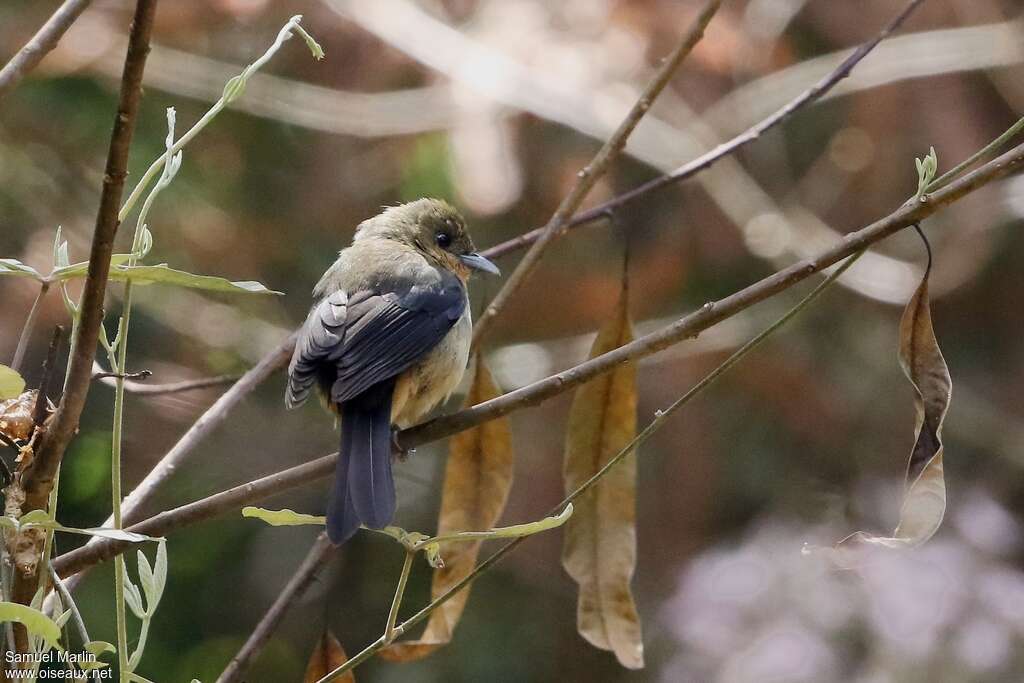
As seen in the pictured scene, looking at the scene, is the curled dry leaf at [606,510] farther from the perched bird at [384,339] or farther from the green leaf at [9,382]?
the green leaf at [9,382]

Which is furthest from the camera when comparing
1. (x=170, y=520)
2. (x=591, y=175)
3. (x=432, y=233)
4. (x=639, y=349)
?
(x=432, y=233)

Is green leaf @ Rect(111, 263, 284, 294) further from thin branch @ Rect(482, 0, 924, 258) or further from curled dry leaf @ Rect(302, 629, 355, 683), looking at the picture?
thin branch @ Rect(482, 0, 924, 258)

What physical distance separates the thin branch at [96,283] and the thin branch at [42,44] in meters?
0.39

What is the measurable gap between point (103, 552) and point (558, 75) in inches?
182

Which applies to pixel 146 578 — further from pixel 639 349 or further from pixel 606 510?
pixel 606 510

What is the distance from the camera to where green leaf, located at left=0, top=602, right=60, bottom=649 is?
1.44m

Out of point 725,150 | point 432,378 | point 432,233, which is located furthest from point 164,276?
point 432,233

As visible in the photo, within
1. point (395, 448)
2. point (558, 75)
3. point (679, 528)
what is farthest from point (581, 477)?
point (679, 528)

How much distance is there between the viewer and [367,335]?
3.36m

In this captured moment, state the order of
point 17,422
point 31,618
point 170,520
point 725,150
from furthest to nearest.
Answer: point 725,150, point 170,520, point 17,422, point 31,618

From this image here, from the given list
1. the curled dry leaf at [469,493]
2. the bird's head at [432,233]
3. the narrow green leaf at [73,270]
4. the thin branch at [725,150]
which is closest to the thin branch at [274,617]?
the curled dry leaf at [469,493]

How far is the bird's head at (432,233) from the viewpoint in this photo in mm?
4172

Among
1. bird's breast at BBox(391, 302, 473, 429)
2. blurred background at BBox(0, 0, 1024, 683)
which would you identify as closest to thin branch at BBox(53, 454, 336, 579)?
bird's breast at BBox(391, 302, 473, 429)

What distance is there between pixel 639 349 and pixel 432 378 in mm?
1529
